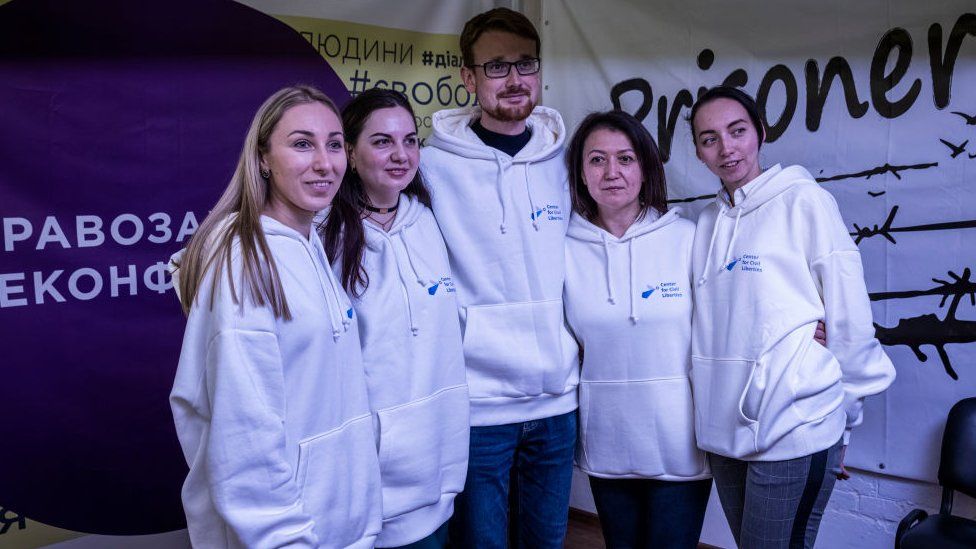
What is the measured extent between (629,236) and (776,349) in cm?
46

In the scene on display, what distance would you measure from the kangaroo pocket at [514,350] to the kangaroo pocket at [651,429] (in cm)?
16

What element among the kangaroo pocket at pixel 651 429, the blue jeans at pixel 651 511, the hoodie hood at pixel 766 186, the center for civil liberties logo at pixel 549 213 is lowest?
the blue jeans at pixel 651 511

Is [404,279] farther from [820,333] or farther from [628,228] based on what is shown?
[820,333]

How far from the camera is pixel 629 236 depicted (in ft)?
6.84

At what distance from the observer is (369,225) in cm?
182

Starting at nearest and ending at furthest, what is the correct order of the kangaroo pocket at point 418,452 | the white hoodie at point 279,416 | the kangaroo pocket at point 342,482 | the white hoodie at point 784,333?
the white hoodie at point 279,416 < the kangaroo pocket at point 342,482 < the kangaroo pocket at point 418,452 < the white hoodie at point 784,333

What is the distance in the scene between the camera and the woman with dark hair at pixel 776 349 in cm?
183

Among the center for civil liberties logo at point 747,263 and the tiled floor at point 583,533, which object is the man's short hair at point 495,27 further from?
the tiled floor at point 583,533

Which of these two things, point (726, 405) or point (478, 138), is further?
point (478, 138)

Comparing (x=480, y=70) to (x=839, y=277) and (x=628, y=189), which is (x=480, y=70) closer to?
(x=628, y=189)

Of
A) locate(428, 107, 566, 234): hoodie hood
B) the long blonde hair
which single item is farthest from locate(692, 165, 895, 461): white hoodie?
the long blonde hair

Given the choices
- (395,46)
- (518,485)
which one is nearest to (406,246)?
(518,485)

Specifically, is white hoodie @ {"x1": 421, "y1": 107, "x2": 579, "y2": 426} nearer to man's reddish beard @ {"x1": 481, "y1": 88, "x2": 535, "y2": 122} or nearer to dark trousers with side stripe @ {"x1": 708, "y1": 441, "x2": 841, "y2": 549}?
man's reddish beard @ {"x1": 481, "y1": 88, "x2": 535, "y2": 122}

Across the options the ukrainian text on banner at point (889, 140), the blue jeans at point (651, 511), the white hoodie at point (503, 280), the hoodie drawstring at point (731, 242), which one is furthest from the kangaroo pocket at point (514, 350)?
the ukrainian text on banner at point (889, 140)
